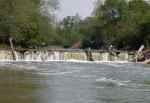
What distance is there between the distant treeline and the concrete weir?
8980 millimetres

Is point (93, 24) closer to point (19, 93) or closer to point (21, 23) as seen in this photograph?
point (21, 23)

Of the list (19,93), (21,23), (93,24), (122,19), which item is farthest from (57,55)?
(19,93)

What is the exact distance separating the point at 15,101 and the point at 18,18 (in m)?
66.7

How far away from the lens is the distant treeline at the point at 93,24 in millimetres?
87125

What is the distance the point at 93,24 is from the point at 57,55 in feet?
159

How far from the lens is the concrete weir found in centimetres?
7480

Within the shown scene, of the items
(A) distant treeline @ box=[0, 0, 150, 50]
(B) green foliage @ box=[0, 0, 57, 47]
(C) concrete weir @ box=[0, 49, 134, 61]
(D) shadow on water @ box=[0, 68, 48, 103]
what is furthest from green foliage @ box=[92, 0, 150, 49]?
(D) shadow on water @ box=[0, 68, 48, 103]

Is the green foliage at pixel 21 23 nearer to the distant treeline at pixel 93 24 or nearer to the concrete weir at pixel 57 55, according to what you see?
the distant treeline at pixel 93 24

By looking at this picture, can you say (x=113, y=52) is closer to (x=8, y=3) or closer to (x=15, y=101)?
(x=8, y=3)

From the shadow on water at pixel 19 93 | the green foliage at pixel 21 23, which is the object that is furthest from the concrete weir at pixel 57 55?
the shadow on water at pixel 19 93

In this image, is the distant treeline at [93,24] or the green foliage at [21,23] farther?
the distant treeline at [93,24]

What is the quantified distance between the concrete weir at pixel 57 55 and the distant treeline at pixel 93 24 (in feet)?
29.5

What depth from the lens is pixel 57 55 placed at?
259 ft

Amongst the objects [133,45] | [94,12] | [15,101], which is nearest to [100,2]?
[94,12]
